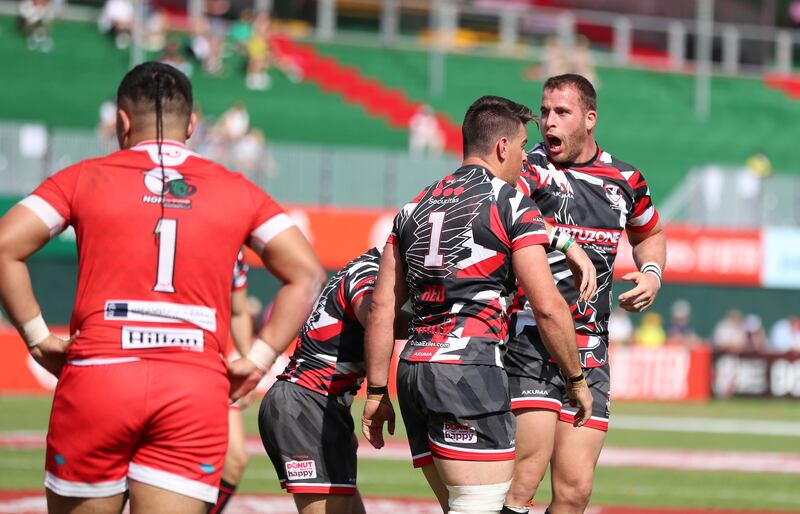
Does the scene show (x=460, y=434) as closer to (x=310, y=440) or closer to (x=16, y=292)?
(x=310, y=440)

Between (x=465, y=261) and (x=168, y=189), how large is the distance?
1555mm

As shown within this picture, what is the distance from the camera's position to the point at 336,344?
6488mm

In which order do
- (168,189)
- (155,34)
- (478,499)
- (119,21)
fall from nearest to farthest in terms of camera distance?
(168,189), (478,499), (155,34), (119,21)

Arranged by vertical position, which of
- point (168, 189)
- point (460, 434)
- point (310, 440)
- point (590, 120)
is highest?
point (590, 120)

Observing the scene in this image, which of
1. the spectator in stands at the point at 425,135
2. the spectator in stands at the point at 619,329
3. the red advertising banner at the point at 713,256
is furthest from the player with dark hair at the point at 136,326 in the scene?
the spectator in stands at the point at 425,135

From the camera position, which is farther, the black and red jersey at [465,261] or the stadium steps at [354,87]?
the stadium steps at [354,87]

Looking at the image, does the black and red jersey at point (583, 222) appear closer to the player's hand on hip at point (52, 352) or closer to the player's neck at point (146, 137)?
the player's neck at point (146, 137)

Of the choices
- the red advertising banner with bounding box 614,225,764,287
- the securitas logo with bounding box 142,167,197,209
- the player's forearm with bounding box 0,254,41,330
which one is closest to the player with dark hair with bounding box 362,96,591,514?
the securitas logo with bounding box 142,167,197,209

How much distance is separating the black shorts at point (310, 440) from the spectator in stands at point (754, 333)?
22598 mm

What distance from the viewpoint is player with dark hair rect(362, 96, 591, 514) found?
5.93 metres

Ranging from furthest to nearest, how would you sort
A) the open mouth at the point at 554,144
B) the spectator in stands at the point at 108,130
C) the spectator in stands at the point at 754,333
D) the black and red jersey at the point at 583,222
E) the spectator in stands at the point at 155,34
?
the spectator in stands at the point at 155,34 → the spectator in stands at the point at 754,333 → the spectator in stands at the point at 108,130 → the open mouth at the point at 554,144 → the black and red jersey at the point at 583,222

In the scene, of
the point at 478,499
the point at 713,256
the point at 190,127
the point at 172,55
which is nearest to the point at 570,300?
the point at 478,499

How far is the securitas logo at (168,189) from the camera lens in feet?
16.3

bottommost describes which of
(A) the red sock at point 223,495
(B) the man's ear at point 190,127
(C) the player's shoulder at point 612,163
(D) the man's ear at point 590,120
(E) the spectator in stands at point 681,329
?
(E) the spectator in stands at point 681,329
